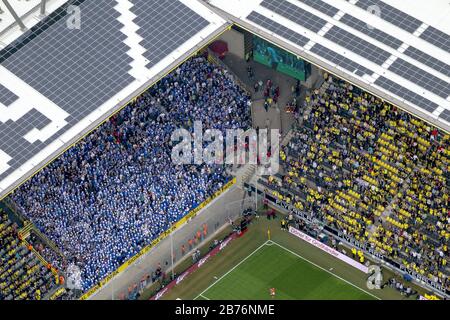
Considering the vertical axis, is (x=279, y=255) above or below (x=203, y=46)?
below

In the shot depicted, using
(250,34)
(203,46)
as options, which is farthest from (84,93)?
(250,34)

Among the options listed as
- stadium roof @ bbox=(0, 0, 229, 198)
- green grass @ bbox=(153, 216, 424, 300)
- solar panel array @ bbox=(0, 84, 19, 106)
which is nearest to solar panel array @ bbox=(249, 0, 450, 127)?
stadium roof @ bbox=(0, 0, 229, 198)

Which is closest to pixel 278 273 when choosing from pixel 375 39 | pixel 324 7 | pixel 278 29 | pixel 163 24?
pixel 278 29

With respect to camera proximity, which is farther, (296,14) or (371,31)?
(296,14)

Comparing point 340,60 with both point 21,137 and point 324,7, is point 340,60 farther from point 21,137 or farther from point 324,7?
point 21,137

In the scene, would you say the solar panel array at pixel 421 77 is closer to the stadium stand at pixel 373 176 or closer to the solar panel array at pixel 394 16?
the solar panel array at pixel 394 16

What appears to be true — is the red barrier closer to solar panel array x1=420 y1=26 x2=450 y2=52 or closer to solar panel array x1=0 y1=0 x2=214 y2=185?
solar panel array x1=0 y1=0 x2=214 y2=185

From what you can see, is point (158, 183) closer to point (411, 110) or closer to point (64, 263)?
point (64, 263)
